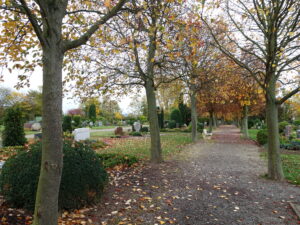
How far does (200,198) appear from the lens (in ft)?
16.8

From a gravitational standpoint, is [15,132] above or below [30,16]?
below

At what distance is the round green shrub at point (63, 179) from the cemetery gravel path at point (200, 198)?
0.50 meters

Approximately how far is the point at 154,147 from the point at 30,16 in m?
6.86

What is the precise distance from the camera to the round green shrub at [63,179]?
3.96 meters

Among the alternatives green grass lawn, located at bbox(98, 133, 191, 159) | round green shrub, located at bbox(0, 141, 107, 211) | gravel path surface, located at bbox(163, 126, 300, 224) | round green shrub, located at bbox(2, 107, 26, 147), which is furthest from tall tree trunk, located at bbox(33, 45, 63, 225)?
round green shrub, located at bbox(2, 107, 26, 147)

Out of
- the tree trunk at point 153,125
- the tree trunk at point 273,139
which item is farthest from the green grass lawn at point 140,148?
the tree trunk at point 273,139

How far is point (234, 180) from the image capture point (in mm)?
6699

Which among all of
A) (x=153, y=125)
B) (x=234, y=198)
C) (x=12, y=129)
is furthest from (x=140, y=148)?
(x=234, y=198)

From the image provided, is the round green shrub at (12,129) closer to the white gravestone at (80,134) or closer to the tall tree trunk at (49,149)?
the white gravestone at (80,134)

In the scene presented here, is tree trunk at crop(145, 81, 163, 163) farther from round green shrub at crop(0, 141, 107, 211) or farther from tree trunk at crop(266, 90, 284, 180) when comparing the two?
round green shrub at crop(0, 141, 107, 211)

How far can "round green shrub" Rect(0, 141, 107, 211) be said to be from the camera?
3.96 meters

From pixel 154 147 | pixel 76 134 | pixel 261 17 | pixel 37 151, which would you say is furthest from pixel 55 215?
pixel 76 134

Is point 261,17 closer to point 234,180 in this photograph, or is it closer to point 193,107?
point 234,180

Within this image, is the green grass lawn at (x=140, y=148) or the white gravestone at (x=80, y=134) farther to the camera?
the white gravestone at (x=80, y=134)
